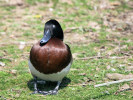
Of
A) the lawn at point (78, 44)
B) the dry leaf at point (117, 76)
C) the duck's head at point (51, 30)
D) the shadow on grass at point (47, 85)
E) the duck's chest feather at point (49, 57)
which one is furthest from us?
the dry leaf at point (117, 76)

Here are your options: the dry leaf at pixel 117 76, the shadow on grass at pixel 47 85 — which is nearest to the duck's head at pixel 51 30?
the shadow on grass at pixel 47 85

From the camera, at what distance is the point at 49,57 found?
4418 mm

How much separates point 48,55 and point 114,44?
3.02 metres

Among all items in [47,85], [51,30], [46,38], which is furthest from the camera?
[47,85]

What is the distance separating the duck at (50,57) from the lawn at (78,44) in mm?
365

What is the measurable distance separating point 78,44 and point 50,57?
2.80 metres

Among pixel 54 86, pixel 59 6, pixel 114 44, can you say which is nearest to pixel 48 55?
pixel 54 86

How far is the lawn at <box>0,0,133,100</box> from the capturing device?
4.86 meters

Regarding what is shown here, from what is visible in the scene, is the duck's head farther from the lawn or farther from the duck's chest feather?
the lawn

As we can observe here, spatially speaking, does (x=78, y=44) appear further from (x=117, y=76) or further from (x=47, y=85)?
(x=47, y=85)

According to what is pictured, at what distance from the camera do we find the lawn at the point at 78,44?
486 centimetres

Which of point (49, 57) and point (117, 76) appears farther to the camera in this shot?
point (117, 76)

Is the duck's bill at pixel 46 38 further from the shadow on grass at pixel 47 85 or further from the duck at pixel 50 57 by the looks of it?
the shadow on grass at pixel 47 85

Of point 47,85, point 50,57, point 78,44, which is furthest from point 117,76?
point 78,44
